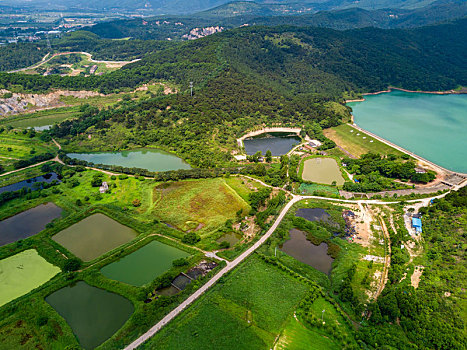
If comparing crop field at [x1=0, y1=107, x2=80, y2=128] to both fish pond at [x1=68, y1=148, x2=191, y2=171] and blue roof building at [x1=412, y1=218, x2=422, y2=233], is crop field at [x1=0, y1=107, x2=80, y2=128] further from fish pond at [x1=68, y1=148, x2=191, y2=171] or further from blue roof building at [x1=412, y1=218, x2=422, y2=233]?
blue roof building at [x1=412, y1=218, x2=422, y2=233]

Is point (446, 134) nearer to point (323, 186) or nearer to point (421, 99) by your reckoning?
point (421, 99)

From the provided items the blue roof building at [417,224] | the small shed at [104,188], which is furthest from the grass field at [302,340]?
the small shed at [104,188]

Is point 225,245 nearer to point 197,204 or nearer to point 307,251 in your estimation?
point 307,251

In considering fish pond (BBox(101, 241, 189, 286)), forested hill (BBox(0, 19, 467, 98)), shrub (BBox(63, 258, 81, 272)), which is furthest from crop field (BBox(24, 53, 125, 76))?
fish pond (BBox(101, 241, 189, 286))

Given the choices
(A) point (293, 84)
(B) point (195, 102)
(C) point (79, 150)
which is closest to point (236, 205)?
(C) point (79, 150)

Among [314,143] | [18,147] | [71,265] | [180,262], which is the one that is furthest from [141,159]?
[314,143]

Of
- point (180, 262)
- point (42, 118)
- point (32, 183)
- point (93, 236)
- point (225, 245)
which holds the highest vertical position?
point (42, 118)

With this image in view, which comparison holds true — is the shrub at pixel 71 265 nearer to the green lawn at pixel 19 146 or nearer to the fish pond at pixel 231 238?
the fish pond at pixel 231 238
